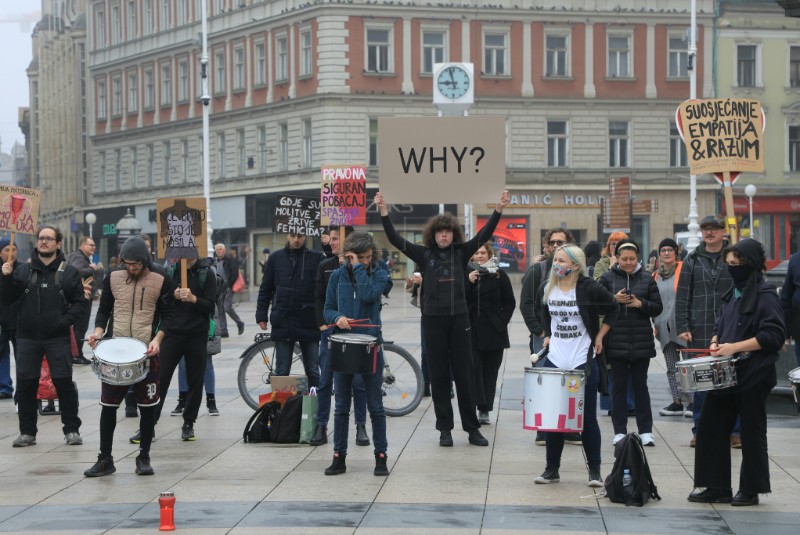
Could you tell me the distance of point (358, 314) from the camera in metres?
11.1

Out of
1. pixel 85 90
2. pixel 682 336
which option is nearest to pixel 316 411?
pixel 682 336

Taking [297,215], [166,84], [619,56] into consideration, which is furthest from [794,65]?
[297,215]

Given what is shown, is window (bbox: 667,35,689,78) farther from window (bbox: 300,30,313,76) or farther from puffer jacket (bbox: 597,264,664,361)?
puffer jacket (bbox: 597,264,664,361)

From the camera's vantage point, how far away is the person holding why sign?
471 inches

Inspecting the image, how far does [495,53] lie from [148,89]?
A: 18.4m

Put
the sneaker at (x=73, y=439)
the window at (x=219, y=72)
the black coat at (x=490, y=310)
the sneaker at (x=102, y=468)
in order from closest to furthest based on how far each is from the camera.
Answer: the sneaker at (x=102, y=468), the sneaker at (x=73, y=439), the black coat at (x=490, y=310), the window at (x=219, y=72)

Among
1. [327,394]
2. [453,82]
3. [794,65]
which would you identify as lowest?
[327,394]

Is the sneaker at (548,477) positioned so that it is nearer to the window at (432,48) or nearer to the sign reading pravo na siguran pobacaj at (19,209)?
the sign reading pravo na siguran pobacaj at (19,209)

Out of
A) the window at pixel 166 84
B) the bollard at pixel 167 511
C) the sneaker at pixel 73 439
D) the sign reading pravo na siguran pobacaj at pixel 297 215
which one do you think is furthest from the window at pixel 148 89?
the bollard at pixel 167 511

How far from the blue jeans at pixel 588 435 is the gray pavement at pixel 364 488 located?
0.67 ft

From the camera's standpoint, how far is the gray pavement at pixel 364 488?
8609mm

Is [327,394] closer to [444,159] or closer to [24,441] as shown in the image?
[444,159]

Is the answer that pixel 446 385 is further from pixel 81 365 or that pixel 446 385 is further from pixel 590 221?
pixel 590 221

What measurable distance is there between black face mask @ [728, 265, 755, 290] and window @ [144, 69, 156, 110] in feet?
188
